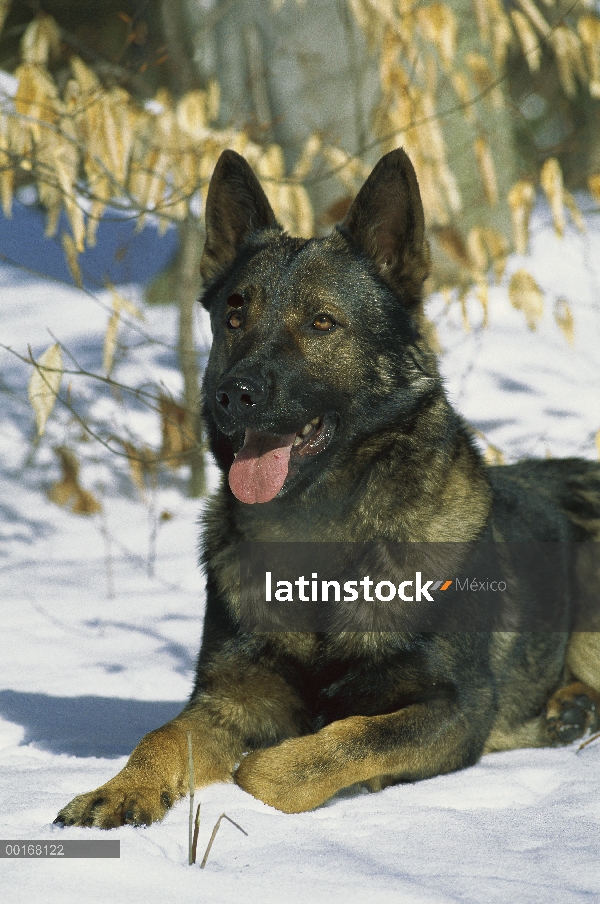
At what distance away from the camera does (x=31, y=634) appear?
4.64m

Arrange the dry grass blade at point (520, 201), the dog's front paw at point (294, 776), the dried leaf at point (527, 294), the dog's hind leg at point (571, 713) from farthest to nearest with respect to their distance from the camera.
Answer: the dry grass blade at point (520, 201) < the dried leaf at point (527, 294) < the dog's hind leg at point (571, 713) < the dog's front paw at point (294, 776)

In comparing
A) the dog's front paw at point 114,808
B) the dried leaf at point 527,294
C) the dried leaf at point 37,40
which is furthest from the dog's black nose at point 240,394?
the dried leaf at point 527,294

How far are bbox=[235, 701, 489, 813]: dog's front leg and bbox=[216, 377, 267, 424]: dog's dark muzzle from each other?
932mm

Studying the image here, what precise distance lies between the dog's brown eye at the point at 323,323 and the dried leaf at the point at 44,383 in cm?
115

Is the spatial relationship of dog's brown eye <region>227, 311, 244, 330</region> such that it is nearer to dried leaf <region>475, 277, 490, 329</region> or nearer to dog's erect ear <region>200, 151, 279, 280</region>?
dog's erect ear <region>200, 151, 279, 280</region>

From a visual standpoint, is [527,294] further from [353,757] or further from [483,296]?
[353,757]

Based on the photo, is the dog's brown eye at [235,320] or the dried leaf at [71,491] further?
the dried leaf at [71,491]

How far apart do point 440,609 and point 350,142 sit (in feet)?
17.7

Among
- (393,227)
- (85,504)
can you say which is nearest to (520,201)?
(393,227)

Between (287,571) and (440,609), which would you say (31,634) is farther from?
(440,609)

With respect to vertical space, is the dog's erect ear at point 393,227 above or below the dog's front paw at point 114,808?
above

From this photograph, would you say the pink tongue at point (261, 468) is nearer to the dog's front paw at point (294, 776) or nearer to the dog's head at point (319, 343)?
the dog's head at point (319, 343)

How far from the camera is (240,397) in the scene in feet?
9.41

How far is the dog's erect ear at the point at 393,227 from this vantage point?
3.24 metres
